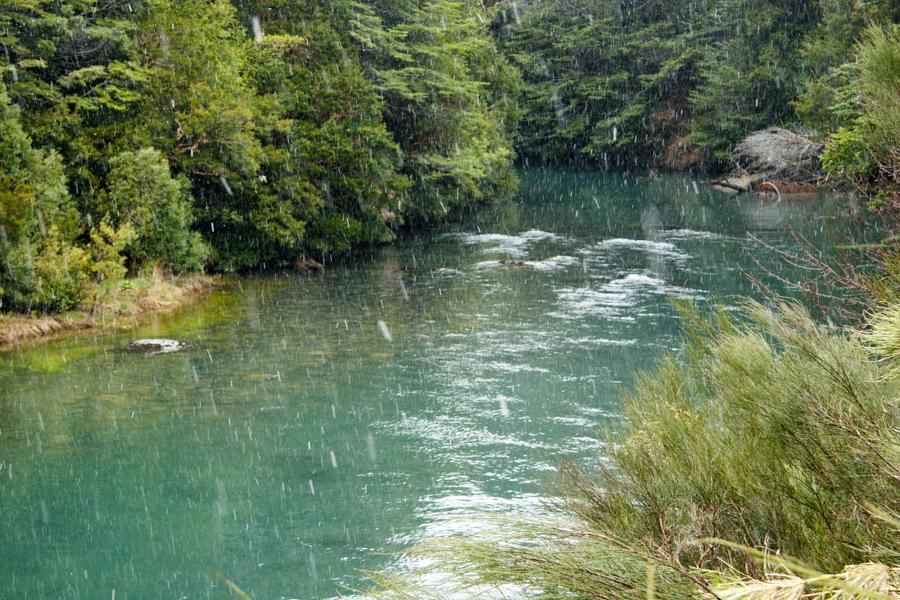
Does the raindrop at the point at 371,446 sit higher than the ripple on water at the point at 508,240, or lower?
higher

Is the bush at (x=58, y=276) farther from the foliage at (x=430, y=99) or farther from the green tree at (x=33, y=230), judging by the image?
the foliage at (x=430, y=99)

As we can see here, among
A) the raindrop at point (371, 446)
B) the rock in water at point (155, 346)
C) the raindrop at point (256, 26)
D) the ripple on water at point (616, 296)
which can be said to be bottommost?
the ripple on water at point (616, 296)

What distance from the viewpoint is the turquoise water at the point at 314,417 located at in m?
8.73

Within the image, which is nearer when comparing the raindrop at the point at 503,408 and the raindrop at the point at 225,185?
the raindrop at the point at 503,408

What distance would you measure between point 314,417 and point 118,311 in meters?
6.78

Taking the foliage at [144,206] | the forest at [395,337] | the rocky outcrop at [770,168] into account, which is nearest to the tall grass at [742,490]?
the forest at [395,337]

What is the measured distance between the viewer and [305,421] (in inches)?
480

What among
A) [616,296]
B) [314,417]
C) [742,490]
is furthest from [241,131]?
[742,490]

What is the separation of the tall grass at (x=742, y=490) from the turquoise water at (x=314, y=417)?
165 centimetres

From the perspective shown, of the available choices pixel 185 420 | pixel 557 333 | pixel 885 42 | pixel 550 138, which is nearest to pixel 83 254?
pixel 185 420

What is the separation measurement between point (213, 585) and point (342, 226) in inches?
627

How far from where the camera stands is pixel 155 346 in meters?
15.2

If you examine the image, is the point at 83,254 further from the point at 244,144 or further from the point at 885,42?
the point at 885,42

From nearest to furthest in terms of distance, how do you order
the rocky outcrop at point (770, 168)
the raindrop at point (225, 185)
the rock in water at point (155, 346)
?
the rock in water at point (155, 346)
the raindrop at point (225, 185)
the rocky outcrop at point (770, 168)
